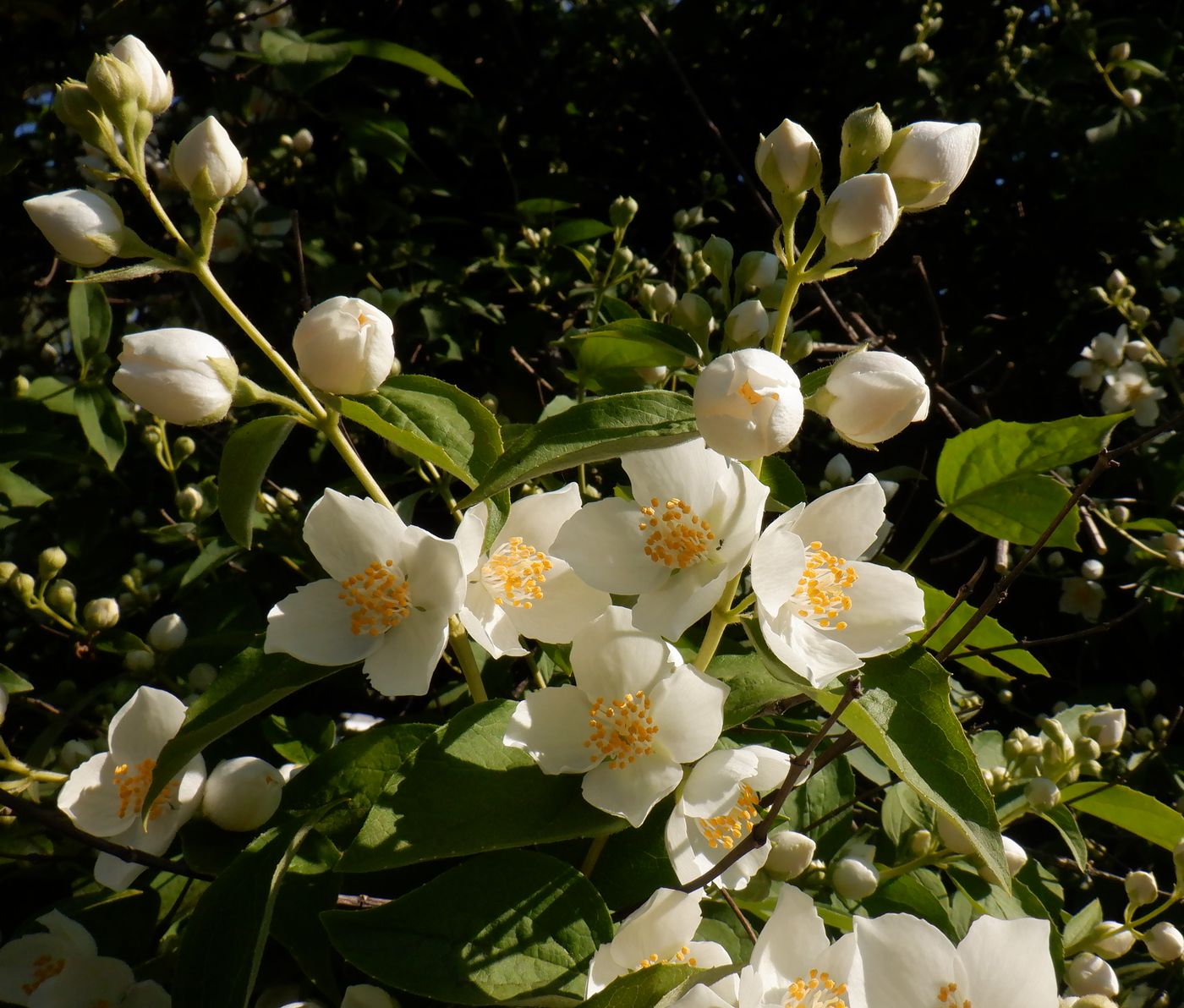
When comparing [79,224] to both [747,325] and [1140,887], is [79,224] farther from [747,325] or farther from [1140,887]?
[1140,887]

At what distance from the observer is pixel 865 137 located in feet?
3.76

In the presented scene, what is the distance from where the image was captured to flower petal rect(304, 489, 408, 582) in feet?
3.83

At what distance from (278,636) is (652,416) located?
50 centimetres

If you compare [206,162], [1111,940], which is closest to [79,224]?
[206,162]

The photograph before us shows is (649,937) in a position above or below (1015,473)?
below

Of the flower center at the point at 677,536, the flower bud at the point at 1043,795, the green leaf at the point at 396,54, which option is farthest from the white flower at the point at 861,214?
the green leaf at the point at 396,54

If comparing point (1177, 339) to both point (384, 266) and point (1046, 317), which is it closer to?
point (1046, 317)

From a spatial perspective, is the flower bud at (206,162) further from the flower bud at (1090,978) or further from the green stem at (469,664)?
the flower bud at (1090,978)

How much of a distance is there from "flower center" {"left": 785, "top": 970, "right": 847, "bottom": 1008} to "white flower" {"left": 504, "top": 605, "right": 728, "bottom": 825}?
25 centimetres

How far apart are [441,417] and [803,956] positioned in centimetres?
76

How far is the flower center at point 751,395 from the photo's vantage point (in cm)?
96

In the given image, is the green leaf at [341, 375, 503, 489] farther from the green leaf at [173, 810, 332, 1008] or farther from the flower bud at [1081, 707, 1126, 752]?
the flower bud at [1081, 707, 1126, 752]

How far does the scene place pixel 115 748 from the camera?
1291 mm

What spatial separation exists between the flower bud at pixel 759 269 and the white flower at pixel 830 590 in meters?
0.72
